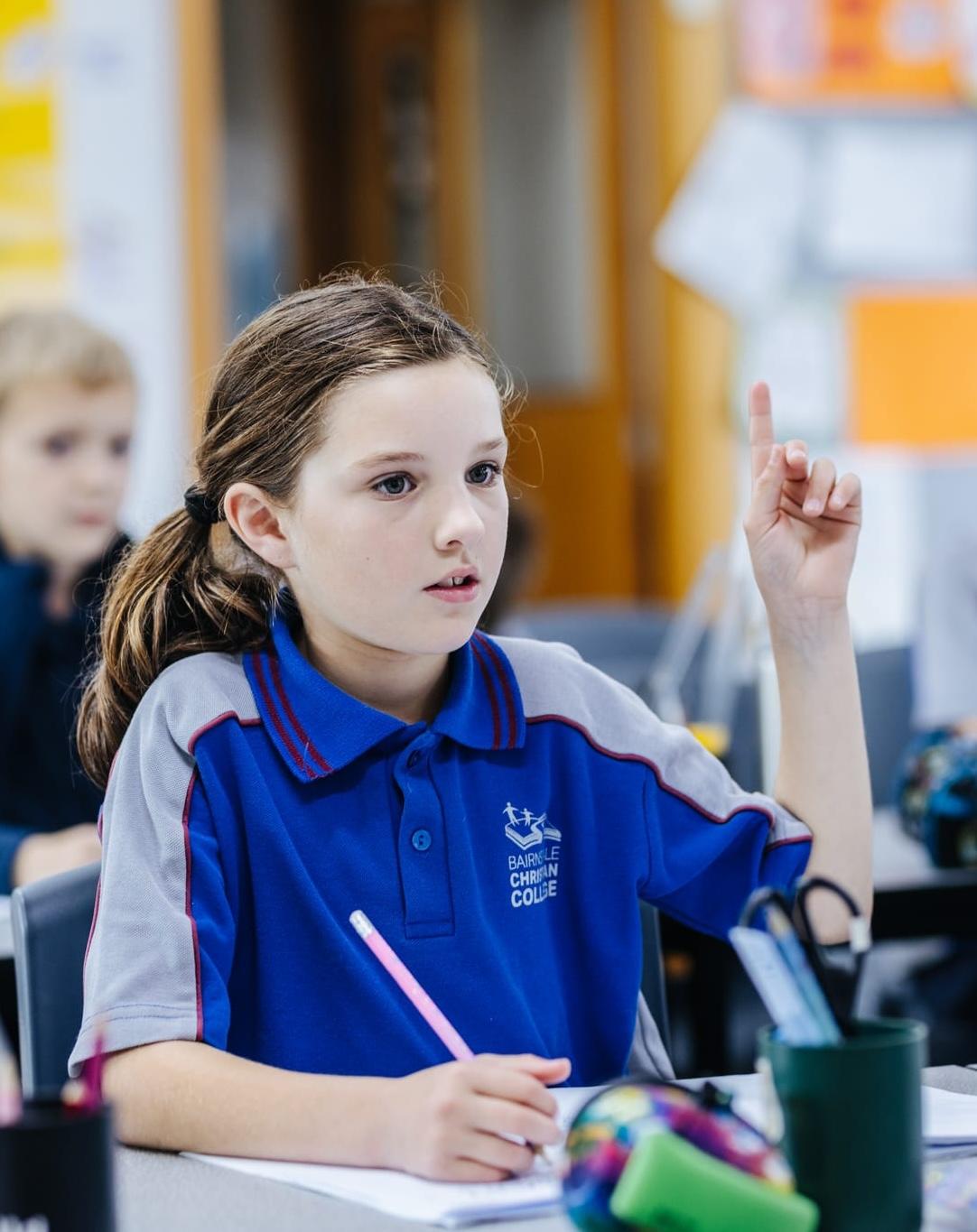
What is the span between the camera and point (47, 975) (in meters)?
1.17

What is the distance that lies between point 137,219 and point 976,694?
2554mm

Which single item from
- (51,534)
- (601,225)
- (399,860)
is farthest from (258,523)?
(601,225)

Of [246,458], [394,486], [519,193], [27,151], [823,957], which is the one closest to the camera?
[823,957]

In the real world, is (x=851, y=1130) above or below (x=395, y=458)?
below

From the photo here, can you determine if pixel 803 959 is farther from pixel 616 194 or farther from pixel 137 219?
pixel 616 194

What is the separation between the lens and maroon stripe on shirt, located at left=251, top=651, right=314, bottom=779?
1.11 metres

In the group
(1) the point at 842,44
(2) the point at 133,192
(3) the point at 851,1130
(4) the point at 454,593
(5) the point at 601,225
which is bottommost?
(3) the point at 851,1130

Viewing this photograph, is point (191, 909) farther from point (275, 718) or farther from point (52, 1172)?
point (52, 1172)

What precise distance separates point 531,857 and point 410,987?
21 centimetres

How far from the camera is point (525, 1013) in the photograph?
1.13m

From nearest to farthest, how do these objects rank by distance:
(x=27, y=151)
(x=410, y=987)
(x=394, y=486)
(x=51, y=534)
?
1. (x=410, y=987)
2. (x=394, y=486)
3. (x=51, y=534)
4. (x=27, y=151)

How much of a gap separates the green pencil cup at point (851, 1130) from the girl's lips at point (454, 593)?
416 mm

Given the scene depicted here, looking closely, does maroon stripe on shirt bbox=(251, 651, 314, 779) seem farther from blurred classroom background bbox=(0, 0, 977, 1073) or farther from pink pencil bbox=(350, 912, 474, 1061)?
blurred classroom background bbox=(0, 0, 977, 1073)

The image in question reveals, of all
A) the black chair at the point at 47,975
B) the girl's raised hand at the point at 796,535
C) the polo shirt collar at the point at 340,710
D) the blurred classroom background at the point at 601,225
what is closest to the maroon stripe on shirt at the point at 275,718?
the polo shirt collar at the point at 340,710
